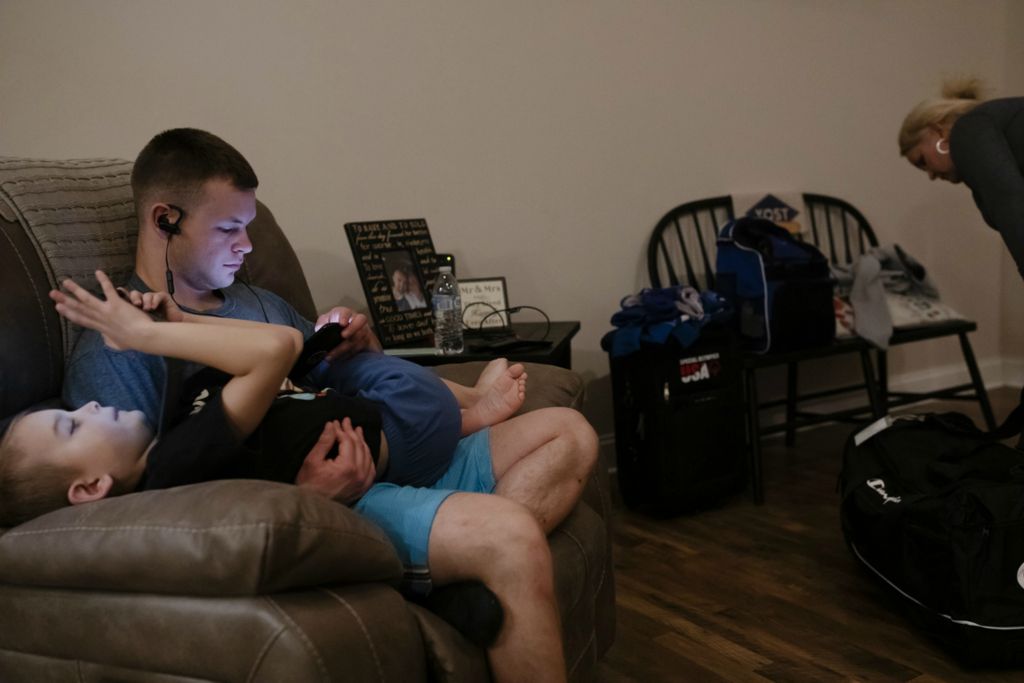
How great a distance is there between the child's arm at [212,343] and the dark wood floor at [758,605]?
1.04m

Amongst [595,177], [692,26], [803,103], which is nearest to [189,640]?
[595,177]

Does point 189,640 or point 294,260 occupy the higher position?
point 294,260

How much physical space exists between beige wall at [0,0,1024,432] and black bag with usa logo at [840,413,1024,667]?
1.21 m

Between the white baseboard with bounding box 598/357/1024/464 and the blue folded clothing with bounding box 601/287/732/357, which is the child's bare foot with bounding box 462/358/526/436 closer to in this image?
the blue folded clothing with bounding box 601/287/732/357

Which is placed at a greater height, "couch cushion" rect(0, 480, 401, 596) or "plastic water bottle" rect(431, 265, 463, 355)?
"plastic water bottle" rect(431, 265, 463, 355)

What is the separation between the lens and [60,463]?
1.35 meters

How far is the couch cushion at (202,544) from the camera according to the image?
1.11 metres

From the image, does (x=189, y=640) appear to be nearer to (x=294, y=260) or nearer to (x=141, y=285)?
(x=141, y=285)

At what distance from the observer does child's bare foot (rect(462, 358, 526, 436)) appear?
6.04 ft

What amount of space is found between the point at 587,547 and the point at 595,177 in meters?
1.89

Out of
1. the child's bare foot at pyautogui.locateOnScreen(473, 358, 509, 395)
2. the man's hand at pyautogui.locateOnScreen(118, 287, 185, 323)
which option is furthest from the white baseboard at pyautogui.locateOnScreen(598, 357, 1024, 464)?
the man's hand at pyautogui.locateOnScreen(118, 287, 185, 323)

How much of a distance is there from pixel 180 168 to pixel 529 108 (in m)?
1.67

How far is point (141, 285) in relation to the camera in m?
1.70

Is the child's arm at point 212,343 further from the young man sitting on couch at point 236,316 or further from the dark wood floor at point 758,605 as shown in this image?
the dark wood floor at point 758,605
